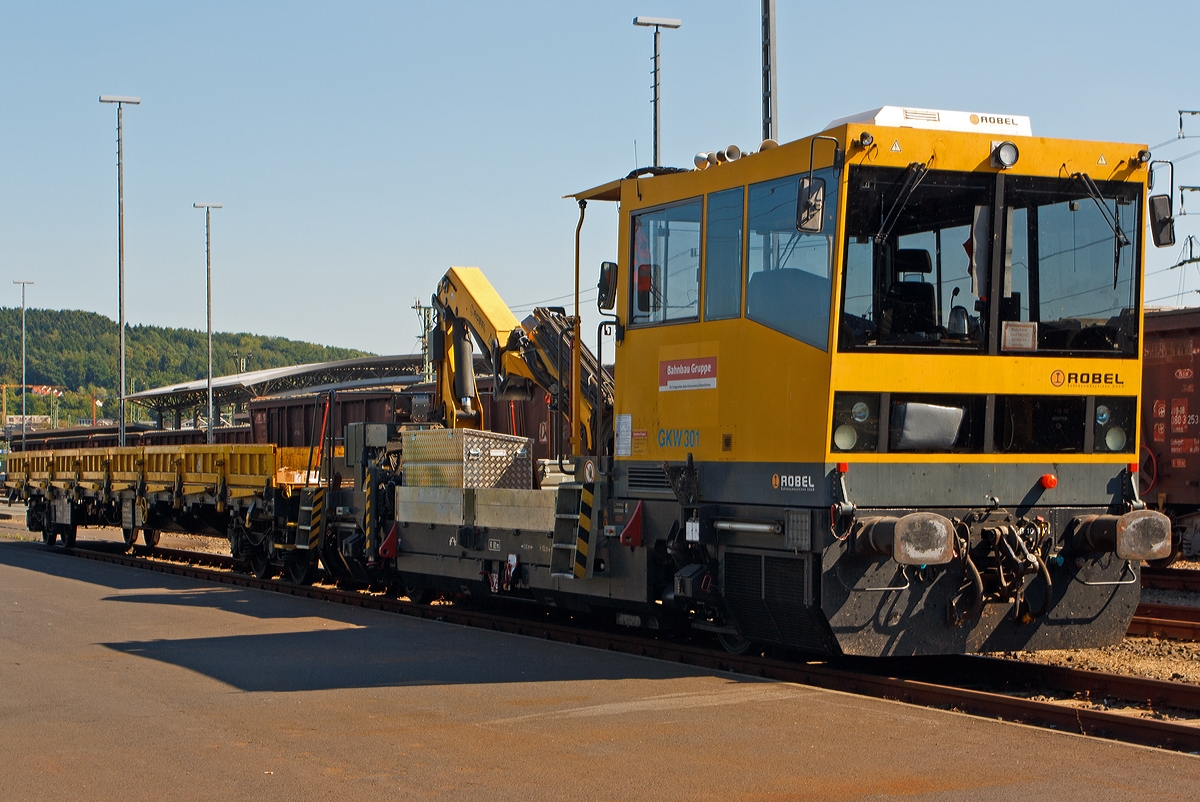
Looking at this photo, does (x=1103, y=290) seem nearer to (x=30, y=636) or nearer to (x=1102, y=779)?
(x=1102, y=779)

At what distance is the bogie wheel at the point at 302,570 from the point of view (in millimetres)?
17703

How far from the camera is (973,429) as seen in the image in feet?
30.8

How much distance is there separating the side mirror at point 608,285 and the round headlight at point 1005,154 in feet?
10.6

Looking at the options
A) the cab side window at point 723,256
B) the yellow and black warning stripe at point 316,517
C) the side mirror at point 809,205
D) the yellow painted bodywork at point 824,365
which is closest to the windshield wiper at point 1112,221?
the yellow painted bodywork at point 824,365

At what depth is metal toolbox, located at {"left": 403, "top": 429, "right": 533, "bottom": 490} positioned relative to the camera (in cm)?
1353

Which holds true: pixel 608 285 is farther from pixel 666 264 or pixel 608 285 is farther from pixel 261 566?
pixel 261 566

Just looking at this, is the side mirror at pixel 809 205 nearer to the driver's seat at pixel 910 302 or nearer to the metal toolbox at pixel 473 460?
the driver's seat at pixel 910 302

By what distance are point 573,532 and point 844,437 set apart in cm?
323

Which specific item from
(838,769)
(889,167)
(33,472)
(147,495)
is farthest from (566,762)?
(33,472)

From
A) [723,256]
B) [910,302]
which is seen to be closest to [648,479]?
[723,256]

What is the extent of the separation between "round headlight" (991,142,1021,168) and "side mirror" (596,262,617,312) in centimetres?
323

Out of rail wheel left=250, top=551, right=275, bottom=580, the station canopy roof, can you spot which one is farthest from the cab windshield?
the station canopy roof

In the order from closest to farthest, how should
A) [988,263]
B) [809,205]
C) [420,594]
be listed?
1. [809,205]
2. [988,263]
3. [420,594]

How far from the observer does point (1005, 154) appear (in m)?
9.28
